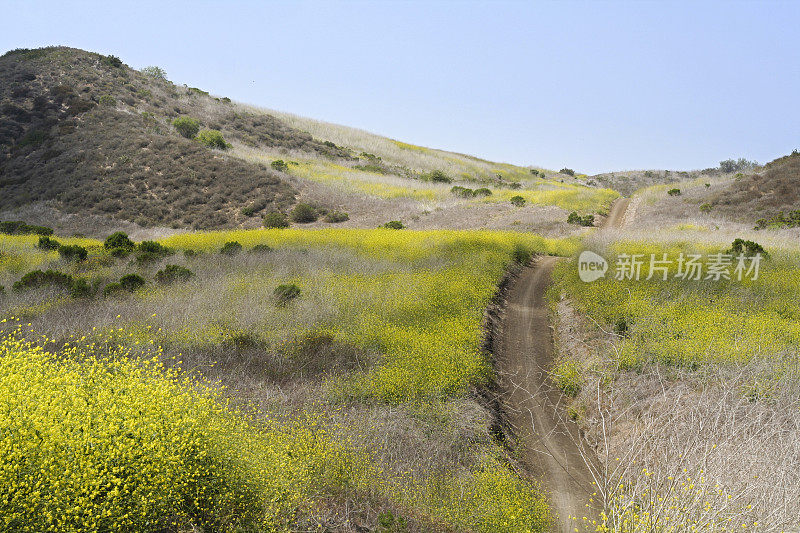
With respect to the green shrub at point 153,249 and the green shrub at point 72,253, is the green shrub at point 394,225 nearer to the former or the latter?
the green shrub at point 153,249

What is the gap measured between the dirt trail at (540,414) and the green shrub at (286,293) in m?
6.23

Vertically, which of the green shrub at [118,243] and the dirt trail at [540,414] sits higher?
the green shrub at [118,243]

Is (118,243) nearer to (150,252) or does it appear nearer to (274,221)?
(150,252)

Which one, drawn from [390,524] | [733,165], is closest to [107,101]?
[390,524]

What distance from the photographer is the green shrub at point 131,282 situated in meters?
13.4

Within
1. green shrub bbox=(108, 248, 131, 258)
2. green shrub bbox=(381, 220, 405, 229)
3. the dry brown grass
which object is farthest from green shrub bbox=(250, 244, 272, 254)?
the dry brown grass

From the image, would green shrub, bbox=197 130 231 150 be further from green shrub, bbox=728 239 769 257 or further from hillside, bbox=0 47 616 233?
green shrub, bbox=728 239 769 257

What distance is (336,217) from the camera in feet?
114

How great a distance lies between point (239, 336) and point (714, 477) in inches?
361

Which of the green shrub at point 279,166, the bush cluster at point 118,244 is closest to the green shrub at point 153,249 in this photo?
the bush cluster at point 118,244

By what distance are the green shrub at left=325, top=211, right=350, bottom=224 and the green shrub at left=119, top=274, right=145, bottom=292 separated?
2120cm

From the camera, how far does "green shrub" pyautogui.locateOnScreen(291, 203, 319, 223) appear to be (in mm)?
34000

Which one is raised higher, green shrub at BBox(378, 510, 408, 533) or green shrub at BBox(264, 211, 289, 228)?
green shrub at BBox(264, 211, 289, 228)

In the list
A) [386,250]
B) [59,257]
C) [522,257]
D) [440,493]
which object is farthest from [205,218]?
[440,493]
